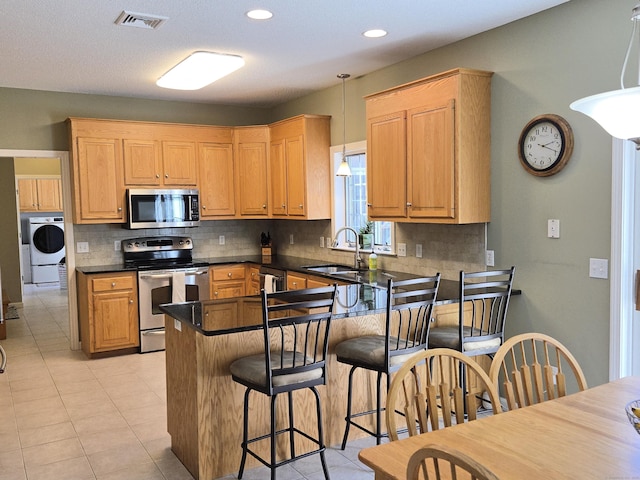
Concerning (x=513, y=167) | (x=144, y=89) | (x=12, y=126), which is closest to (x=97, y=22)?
(x=144, y=89)

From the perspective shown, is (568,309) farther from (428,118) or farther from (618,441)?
(618,441)

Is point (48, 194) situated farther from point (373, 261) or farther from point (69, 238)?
point (373, 261)

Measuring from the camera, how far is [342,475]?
9.84 feet

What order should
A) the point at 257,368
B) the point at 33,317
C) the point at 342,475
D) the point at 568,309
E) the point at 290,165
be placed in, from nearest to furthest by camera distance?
the point at 257,368, the point at 342,475, the point at 568,309, the point at 290,165, the point at 33,317

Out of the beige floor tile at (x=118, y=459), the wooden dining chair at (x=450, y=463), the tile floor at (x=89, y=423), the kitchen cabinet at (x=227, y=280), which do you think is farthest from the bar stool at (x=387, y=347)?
the kitchen cabinet at (x=227, y=280)

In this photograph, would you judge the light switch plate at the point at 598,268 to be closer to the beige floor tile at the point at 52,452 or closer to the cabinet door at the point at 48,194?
the beige floor tile at the point at 52,452

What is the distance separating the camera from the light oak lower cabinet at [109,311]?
543cm

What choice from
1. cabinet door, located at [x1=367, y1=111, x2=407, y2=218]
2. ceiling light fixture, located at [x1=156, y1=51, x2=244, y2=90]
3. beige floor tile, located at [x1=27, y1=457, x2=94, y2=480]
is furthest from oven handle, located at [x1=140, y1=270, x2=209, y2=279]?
beige floor tile, located at [x1=27, y1=457, x2=94, y2=480]

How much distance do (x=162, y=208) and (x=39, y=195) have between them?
594cm

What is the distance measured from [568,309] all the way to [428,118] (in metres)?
1.59

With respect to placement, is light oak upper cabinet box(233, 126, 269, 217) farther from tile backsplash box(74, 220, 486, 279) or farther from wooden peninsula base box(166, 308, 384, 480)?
wooden peninsula base box(166, 308, 384, 480)

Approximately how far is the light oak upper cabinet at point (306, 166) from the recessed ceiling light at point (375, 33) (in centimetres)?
170

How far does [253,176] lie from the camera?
6.29 m

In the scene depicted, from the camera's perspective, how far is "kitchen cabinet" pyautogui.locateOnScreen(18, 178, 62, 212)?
1051 cm
